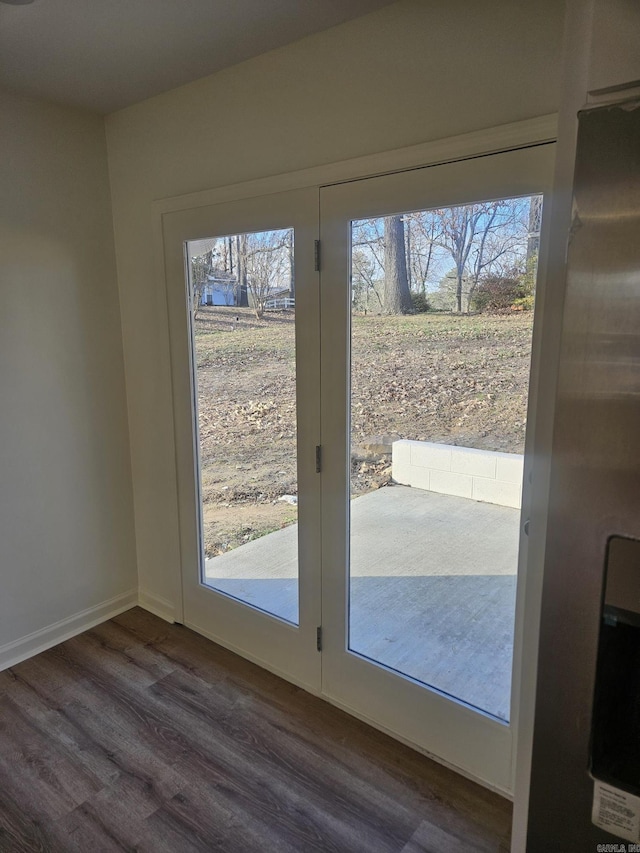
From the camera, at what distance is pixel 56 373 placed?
8.38 ft

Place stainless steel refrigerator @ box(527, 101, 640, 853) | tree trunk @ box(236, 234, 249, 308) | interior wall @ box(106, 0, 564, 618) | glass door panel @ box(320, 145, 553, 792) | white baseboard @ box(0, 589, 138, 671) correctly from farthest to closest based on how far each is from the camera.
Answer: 1. white baseboard @ box(0, 589, 138, 671)
2. tree trunk @ box(236, 234, 249, 308)
3. glass door panel @ box(320, 145, 553, 792)
4. interior wall @ box(106, 0, 564, 618)
5. stainless steel refrigerator @ box(527, 101, 640, 853)

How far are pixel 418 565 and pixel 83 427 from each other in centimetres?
182

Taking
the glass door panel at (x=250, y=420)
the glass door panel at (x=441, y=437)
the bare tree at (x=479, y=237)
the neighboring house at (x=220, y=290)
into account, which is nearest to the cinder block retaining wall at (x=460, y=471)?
the glass door panel at (x=441, y=437)

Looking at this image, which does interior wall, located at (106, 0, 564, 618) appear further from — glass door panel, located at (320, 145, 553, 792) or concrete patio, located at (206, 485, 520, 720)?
concrete patio, located at (206, 485, 520, 720)

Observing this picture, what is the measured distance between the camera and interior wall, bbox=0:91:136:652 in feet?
Result: 7.78

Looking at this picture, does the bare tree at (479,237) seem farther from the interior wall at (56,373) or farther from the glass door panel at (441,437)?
the interior wall at (56,373)

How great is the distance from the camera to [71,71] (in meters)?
2.10

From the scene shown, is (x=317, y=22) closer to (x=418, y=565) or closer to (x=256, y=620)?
(x=418, y=565)

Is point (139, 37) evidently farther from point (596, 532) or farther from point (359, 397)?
point (596, 532)

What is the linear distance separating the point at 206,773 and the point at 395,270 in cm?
192

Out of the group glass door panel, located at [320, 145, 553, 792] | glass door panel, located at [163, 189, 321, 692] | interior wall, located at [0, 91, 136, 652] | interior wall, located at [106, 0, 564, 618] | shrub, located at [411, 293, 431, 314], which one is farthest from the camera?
interior wall, located at [0, 91, 136, 652]

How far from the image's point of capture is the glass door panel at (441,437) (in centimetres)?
165

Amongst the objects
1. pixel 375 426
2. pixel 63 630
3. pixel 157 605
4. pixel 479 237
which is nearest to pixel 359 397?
pixel 375 426

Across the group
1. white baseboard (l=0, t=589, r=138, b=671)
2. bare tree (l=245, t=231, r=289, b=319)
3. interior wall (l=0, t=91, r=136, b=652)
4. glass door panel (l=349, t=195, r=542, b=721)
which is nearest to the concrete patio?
glass door panel (l=349, t=195, r=542, b=721)
